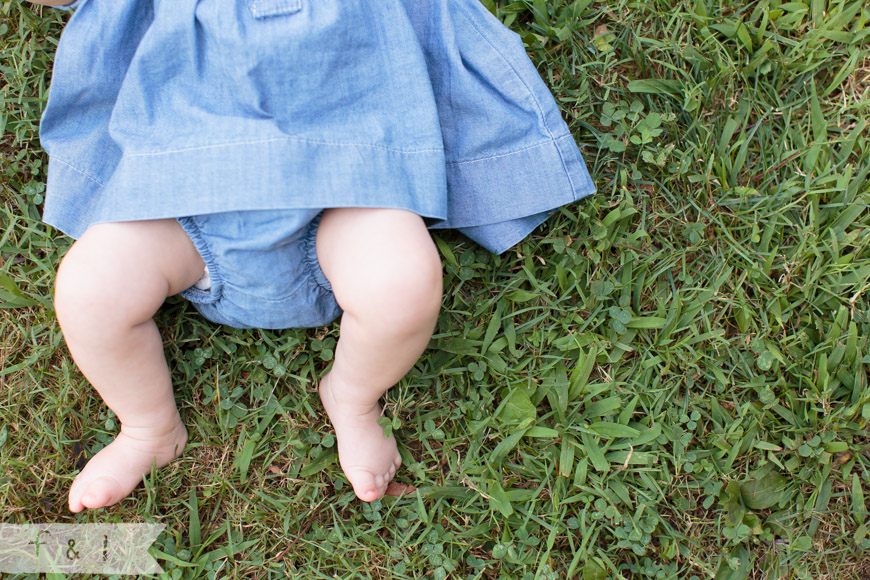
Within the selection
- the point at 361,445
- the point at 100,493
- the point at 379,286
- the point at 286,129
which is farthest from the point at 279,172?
the point at 100,493

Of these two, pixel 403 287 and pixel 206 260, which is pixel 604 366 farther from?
pixel 206 260

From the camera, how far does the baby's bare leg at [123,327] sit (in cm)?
164

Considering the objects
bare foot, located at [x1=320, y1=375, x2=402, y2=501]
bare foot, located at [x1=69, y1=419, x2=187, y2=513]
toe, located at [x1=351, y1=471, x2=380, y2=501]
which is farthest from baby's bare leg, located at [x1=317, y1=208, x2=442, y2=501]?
bare foot, located at [x1=69, y1=419, x2=187, y2=513]

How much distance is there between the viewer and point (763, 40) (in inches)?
85.9

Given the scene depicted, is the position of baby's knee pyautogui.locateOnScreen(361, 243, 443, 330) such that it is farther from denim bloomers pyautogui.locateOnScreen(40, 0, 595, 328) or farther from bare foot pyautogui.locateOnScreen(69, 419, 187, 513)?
bare foot pyautogui.locateOnScreen(69, 419, 187, 513)

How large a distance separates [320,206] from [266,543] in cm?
111

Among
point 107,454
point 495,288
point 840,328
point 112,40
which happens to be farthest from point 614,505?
point 112,40

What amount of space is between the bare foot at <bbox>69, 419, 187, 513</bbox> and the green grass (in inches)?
2.5

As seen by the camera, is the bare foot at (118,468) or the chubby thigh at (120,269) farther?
the bare foot at (118,468)

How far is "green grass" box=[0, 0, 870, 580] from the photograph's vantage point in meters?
2.02

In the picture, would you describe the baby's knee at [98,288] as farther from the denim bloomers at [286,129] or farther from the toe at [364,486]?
the toe at [364,486]

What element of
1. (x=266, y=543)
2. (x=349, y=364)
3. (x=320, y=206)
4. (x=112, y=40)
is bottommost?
(x=266, y=543)

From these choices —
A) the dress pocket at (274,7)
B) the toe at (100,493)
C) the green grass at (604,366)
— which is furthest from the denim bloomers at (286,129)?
the toe at (100,493)

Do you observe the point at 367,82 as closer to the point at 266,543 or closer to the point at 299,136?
the point at 299,136
